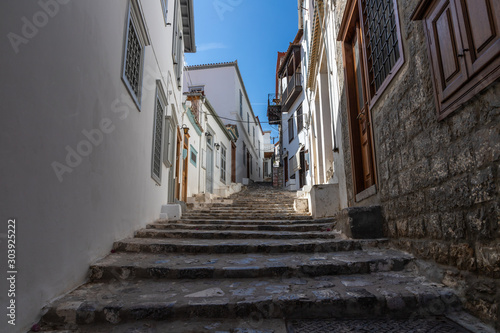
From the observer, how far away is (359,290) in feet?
7.70

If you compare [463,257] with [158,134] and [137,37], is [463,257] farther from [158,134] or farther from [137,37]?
[158,134]

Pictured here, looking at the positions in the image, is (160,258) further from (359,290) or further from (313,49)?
(313,49)

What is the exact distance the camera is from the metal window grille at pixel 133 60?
14.0 ft

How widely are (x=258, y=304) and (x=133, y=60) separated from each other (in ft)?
12.7

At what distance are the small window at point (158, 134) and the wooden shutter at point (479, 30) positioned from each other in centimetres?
489

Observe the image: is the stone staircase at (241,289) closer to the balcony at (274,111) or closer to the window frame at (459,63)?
the window frame at (459,63)

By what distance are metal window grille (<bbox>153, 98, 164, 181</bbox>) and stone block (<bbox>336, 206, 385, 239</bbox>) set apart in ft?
12.1

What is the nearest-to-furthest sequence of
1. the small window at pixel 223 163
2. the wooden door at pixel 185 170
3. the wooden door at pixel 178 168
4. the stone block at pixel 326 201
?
the stone block at pixel 326 201 < the wooden door at pixel 178 168 < the wooden door at pixel 185 170 < the small window at pixel 223 163

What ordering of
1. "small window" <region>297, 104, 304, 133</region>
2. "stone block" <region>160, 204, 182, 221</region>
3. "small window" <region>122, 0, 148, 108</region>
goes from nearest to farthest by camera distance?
"small window" <region>122, 0, 148, 108</region> → "stone block" <region>160, 204, 182, 221</region> → "small window" <region>297, 104, 304, 133</region>

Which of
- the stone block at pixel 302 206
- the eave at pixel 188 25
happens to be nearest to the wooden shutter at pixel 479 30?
the stone block at pixel 302 206

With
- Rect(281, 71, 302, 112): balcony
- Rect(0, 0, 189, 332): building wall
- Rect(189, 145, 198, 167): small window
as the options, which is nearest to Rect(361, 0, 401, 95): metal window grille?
Rect(0, 0, 189, 332): building wall

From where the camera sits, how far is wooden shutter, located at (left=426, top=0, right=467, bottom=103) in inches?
81.0

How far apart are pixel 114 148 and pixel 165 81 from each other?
→ 12.0 feet

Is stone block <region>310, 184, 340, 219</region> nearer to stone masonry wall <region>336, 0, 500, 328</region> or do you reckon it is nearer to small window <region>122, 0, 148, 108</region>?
stone masonry wall <region>336, 0, 500, 328</region>
